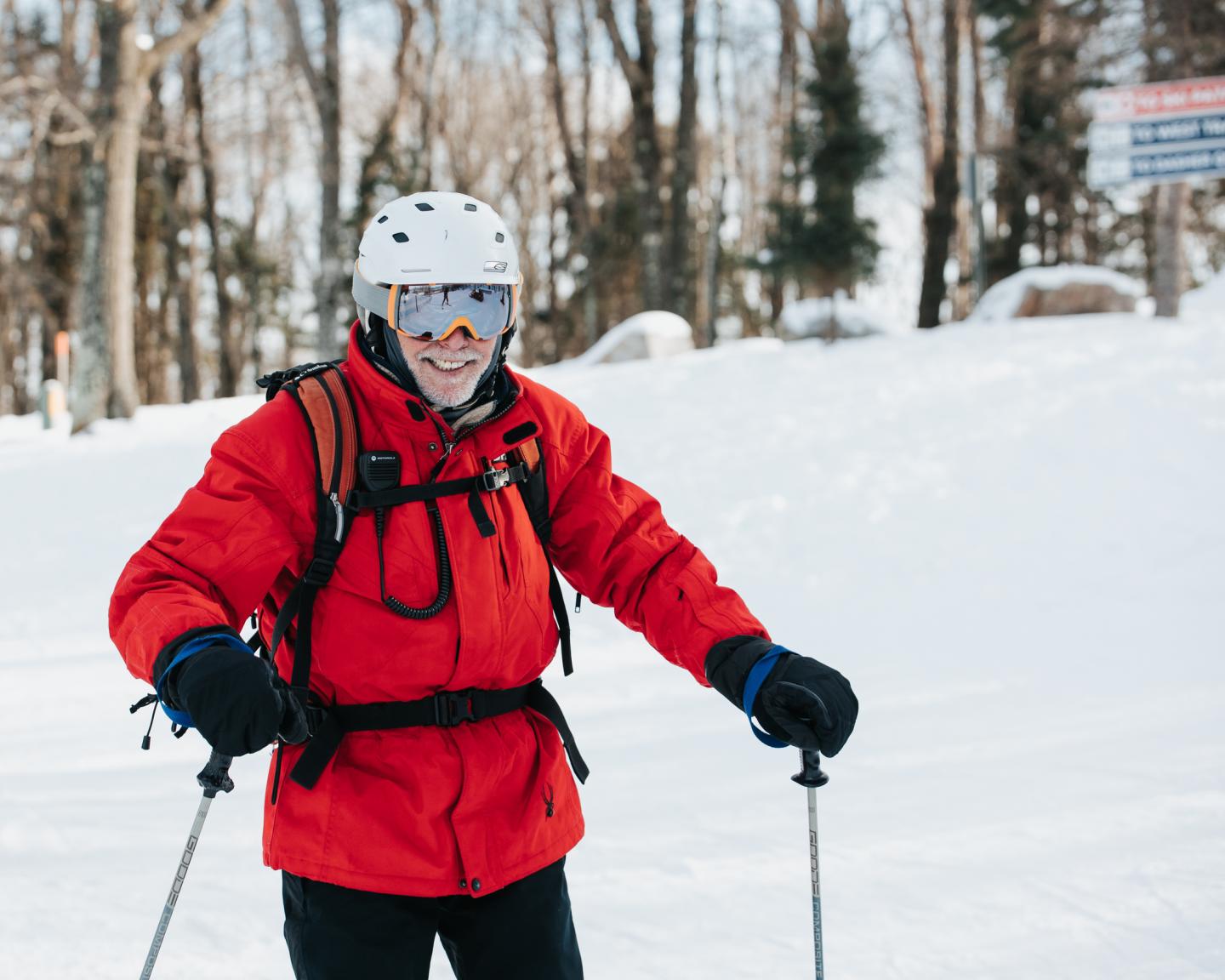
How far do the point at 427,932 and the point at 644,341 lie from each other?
44.7ft

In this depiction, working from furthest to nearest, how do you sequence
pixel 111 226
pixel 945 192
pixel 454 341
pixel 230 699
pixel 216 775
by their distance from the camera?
pixel 945 192 < pixel 111 226 < pixel 454 341 < pixel 216 775 < pixel 230 699

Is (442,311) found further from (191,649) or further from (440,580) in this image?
(191,649)

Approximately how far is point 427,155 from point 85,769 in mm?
21046

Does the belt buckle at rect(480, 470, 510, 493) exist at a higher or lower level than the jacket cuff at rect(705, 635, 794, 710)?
higher

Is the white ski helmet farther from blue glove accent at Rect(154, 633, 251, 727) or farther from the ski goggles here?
blue glove accent at Rect(154, 633, 251, 727)

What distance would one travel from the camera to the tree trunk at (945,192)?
1792 cm

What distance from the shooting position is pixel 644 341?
1534 cm

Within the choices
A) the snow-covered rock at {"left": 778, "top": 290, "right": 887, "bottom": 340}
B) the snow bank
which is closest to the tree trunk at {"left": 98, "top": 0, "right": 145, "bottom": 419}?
the snow-covered rock at {"left": 778, "top": 290, "right": 887, "bottom": 340}

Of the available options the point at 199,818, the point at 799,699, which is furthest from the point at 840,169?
the point at 199,818

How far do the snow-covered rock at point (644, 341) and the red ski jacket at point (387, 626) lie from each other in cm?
1317

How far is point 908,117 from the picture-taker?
2770 cm

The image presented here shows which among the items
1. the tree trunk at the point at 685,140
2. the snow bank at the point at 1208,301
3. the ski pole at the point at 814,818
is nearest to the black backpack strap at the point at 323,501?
the ski pole at the point at 814,818

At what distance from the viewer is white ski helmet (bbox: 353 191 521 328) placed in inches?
83.4

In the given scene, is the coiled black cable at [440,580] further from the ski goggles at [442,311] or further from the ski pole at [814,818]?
the ski pole at [814,818]
